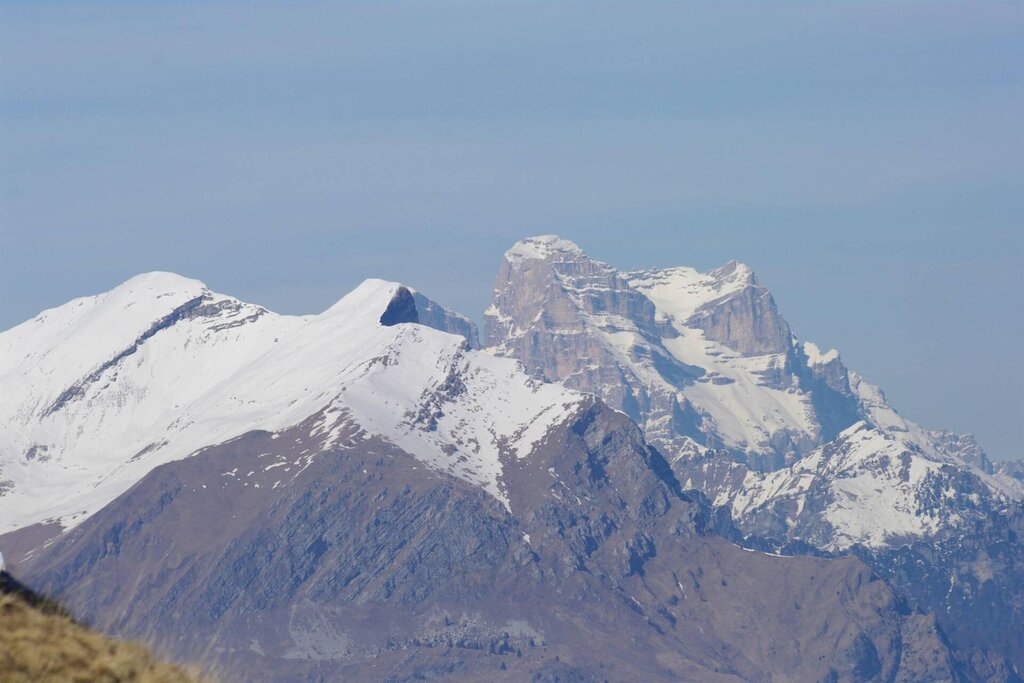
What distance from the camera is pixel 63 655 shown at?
38.2 m

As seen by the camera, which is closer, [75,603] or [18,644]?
[18,644]

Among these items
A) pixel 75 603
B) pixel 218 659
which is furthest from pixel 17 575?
pixel 218 659

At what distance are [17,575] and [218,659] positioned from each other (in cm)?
364

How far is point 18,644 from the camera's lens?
37906 millimetres

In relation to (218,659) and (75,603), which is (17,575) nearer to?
(75,603)

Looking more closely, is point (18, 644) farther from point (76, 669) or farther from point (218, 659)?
point (218, 659)

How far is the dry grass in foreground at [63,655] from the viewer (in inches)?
1485

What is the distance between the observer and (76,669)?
125ft

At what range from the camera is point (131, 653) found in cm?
3878

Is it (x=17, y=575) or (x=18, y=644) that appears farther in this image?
(x=17, y=575)

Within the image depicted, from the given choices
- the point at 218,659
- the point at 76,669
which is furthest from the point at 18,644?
the point at 218,659

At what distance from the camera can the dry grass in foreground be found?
37719 millimetres

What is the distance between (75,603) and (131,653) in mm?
2758
